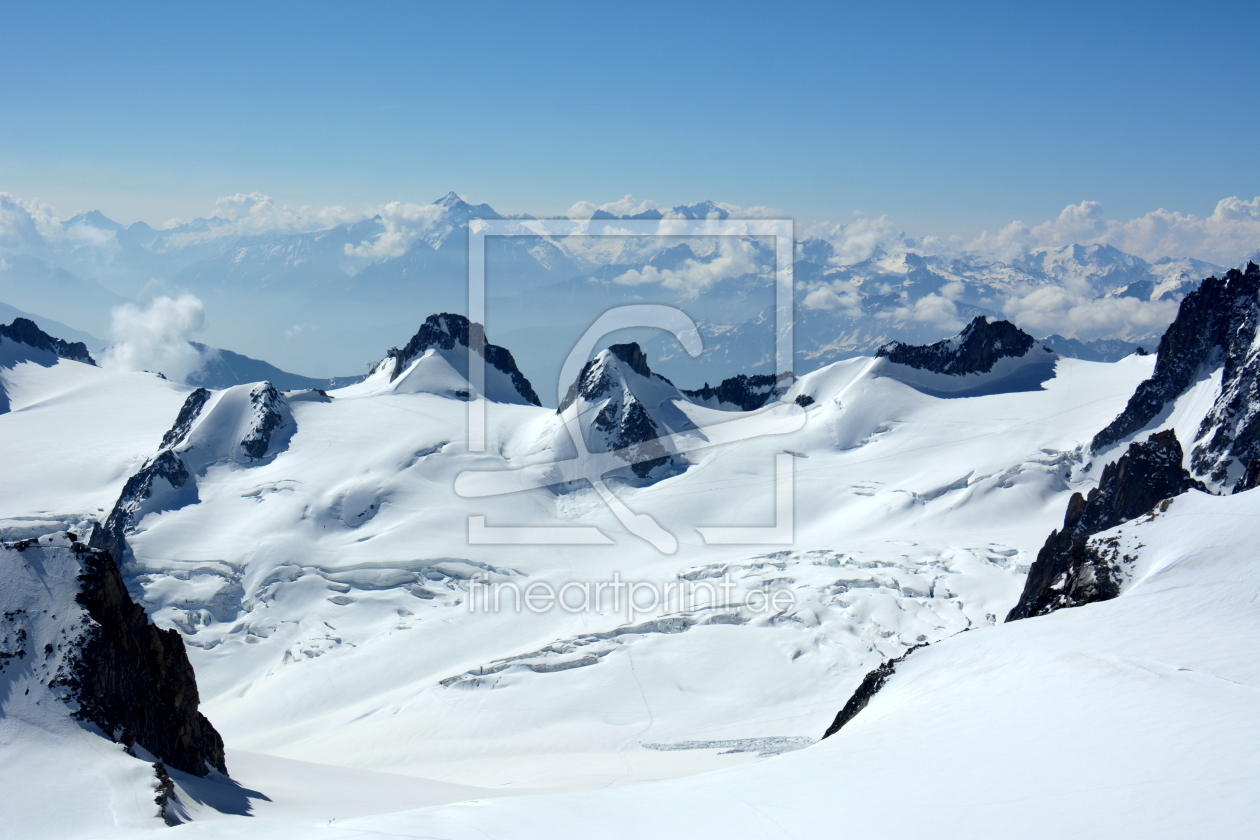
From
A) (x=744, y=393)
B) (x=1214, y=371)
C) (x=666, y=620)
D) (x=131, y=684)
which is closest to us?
(x=131, y=684)

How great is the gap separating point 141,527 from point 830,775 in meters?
103

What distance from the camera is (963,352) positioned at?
157625 millimetres

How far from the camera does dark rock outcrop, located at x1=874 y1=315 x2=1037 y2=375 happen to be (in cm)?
15638

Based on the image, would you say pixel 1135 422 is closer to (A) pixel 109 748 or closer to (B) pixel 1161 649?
(B) pixel 1161 649

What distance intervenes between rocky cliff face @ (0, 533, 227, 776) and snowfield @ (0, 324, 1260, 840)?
7.54 feet

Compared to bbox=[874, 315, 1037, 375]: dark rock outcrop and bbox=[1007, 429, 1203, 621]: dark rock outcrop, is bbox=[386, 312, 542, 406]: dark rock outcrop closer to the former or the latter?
bbox=[874, 315, 1037, 375]: dark rock outcrop

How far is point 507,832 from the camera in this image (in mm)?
24469

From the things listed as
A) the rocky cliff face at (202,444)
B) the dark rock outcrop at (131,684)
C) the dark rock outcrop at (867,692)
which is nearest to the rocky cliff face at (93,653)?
the dark rock outcrop at (131,684)

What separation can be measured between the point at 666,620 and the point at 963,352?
332 ft

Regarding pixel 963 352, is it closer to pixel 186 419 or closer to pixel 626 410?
pixel 626 410

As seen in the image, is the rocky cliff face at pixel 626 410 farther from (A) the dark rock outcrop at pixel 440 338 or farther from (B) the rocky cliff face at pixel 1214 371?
(B) the rocky cliff face at pixel 1214 371

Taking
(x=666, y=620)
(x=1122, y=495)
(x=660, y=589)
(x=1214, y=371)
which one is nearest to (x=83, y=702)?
(x=666, y=620)

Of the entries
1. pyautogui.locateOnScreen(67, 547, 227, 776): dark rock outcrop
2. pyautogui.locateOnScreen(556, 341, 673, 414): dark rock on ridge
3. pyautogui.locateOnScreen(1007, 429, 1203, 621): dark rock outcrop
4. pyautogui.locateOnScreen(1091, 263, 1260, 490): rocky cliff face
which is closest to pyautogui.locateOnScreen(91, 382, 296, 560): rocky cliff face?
pyautogui.locateOnScreen(556, 341, 673, 414): dark rock on ridge

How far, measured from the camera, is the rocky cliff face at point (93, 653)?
1337 inches
